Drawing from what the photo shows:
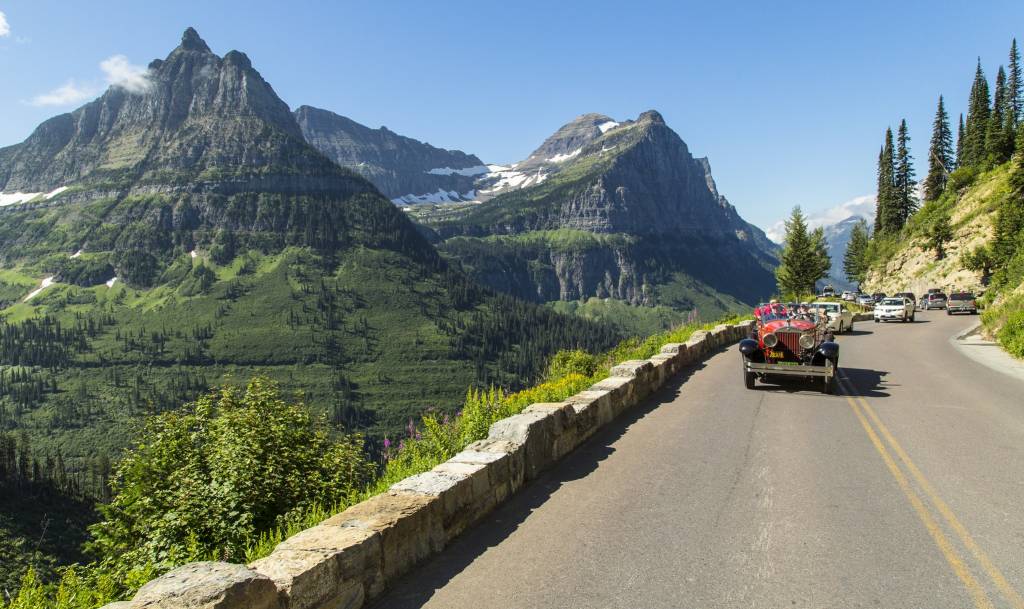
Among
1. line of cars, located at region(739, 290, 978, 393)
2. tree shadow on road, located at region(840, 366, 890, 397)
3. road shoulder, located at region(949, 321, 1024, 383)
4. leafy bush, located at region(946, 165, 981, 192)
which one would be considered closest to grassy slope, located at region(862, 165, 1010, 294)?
leafy bush, located at region(946, 165, 981, 192)

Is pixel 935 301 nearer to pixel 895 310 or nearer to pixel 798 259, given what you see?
pixel 798 259

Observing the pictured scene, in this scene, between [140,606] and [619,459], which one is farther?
[619,459]

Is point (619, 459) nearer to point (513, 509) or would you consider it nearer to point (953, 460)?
point (513, 509)

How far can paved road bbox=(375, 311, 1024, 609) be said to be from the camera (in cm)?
507

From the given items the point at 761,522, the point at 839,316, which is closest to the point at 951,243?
the point at 839,316

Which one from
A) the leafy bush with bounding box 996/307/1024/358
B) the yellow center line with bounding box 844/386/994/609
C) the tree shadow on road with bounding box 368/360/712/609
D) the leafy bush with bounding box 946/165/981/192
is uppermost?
the leafy bush with bounding box 946/165/981/192

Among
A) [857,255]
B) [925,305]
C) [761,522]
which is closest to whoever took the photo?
[761,522]

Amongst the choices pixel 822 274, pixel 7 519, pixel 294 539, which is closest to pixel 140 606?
pixel 294 539

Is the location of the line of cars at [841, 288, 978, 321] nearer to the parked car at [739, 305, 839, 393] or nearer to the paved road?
the parked car at [739, 305, 839, 393]

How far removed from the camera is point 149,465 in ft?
27.4

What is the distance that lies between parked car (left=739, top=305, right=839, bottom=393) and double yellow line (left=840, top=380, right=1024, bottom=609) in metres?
4.18

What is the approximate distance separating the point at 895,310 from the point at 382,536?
45.1 meters

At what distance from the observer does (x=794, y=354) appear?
50.3 ft

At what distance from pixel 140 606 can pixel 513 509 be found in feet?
14.2
